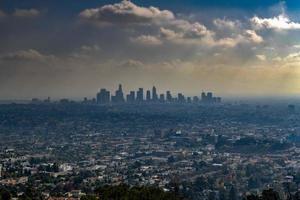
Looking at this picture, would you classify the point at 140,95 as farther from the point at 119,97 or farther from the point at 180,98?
the point at 180,98

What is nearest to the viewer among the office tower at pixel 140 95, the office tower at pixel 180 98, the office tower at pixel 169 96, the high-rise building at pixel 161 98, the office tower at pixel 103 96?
the office tower at pixel 103 96

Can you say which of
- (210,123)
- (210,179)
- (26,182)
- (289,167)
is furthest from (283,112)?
(26,182)

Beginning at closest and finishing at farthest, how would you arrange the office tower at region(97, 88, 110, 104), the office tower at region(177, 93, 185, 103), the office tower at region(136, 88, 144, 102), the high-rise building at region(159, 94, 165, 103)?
the office tower at region(97, 88, 110, 104), the high-rise building at region(159, 94, 165, 103), the office tower at region(136, 88, 144, 102), the office tower at region(177, 93, 185, 103)

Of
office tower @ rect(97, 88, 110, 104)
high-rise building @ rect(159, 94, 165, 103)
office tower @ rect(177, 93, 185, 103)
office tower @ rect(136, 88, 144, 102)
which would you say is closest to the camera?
office tower @ rect(97, 88, 110, 104)

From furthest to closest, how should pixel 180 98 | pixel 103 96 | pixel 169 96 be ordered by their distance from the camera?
pixel 169 96 → pixel 180 98 → pixel 103 96

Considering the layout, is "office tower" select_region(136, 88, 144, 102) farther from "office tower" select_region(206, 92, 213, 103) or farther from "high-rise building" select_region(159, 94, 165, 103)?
"office tower" select_region(206, 92, 213, 103)

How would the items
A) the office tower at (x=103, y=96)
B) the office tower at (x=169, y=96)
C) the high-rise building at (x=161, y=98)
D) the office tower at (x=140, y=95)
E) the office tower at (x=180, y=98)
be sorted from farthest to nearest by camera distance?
1. the office tower at (x=169, y=96)
2. the office tower at (x=180, y=98)
3. the office tower at (x=140, y=95)
4. the high-rise building at (x=161, y=98)
5. the office tower at (x=103, y=96)

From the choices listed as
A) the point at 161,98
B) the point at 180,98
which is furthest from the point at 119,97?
the point at 180,98

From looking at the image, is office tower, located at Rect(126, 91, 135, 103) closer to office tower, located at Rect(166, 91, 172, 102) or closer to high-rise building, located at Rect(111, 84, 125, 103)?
high-rise building, located at Rect(111, 84, 125, 103)

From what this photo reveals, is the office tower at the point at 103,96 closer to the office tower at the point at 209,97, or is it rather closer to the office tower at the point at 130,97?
the office tower at the point at 130,97

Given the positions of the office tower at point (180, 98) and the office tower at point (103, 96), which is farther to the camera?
the office tower at point (180, 98)

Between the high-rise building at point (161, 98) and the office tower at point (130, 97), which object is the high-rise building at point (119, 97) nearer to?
the office tower at point (130, 97)

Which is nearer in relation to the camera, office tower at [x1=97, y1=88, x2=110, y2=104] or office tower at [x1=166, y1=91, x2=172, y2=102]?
office tower at [x1=97, y1=88, x2=110, y2=104]
